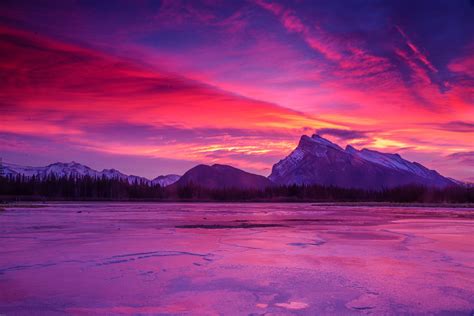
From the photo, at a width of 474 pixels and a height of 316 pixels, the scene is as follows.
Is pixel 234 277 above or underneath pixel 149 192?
underneath

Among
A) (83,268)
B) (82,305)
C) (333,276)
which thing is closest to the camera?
(82,305)

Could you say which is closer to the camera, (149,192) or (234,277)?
(234,277)

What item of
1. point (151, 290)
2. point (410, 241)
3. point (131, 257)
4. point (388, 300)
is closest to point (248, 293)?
point (151, 290)

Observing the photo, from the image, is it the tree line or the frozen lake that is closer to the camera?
the frozen lake

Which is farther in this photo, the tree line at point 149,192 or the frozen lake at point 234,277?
the tree line at point 149,192

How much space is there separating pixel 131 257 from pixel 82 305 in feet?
13.1

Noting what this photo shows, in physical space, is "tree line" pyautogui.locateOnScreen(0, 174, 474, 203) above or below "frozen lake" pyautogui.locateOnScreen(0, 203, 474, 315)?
above

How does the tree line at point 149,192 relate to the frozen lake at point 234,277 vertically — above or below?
above

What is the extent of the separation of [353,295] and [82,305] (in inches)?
146

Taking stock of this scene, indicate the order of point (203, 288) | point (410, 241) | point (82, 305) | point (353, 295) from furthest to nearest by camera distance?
point (410, 241) < point (203, 288) < point (353, 295) < point (82, 305)

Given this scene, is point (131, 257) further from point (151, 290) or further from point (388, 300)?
point (388, 300)

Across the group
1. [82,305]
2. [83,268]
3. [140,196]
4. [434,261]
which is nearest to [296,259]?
[434,261]

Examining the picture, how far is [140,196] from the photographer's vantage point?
108812mm

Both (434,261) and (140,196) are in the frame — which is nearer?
(434,261)
